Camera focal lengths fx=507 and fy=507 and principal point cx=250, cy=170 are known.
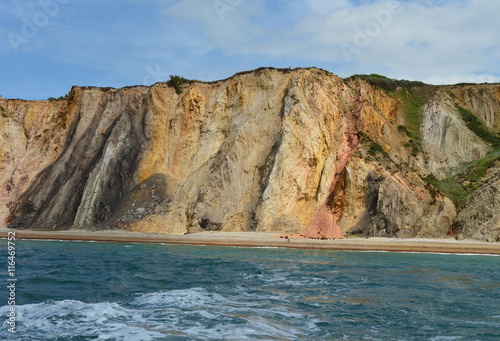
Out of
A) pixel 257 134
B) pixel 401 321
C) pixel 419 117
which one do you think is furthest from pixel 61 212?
pixel 401 321

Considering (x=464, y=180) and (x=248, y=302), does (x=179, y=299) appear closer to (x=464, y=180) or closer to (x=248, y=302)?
(x=248, y=302)

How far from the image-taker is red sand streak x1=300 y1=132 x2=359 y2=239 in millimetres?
41031

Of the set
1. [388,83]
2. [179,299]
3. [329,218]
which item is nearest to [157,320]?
[179,299]

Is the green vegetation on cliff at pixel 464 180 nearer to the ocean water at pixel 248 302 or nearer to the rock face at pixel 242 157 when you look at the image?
the rock face at pixel 242 157

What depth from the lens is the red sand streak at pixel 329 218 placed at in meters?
41.0

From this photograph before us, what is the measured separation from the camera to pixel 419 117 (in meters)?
59.5

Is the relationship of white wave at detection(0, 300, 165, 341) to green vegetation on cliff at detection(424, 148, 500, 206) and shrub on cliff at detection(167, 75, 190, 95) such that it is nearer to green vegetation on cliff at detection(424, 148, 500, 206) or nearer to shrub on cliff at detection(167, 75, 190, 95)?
green vegetation on cliff at detection(424, 148, 500, 206)

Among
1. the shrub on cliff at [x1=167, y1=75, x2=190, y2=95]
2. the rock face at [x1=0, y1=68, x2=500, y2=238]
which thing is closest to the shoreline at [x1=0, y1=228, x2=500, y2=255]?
the rock face at [x1=0, y1=68, x2=500, y2=238]

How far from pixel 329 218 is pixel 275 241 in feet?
25.3

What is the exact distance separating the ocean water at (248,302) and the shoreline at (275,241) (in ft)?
41.5

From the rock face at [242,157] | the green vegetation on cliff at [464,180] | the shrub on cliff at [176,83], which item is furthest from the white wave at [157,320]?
the shrub on cliff at [176,83]

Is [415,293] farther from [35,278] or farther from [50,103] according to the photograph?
[50,103]

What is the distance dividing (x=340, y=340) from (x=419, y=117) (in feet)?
177

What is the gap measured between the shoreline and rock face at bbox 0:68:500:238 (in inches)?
105
